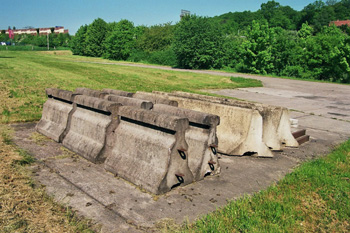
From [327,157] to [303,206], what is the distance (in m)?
2.57

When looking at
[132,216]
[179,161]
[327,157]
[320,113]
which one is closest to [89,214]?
[132,216]

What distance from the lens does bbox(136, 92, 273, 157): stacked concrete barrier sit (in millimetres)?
5680

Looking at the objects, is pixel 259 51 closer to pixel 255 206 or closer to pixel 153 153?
pixel 153 153

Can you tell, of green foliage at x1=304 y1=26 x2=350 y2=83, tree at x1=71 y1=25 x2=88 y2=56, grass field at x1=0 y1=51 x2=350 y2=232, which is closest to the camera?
grass field at x1=0 y1=51 x2=350 y2=232

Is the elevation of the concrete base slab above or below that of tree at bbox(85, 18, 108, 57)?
below

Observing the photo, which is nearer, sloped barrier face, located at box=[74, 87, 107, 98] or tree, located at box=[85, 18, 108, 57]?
sloped barrier face, located at box=[74, 87, 107, 98]

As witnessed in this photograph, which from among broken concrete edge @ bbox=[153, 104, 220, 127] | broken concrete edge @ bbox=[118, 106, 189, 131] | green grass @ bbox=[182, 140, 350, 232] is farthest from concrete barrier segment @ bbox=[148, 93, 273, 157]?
broken concrete edge @ bbox=[118, 106, 189, 131]

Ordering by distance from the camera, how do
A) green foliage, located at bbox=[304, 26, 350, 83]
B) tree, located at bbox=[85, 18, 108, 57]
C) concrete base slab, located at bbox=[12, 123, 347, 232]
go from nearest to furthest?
concrete base slab, located at bbox=[12, 123, 347, 232]
green foliage, located at bbox=[304, 26, 350, 83]
tree, located at bbox=[85, 18, 108, 57]

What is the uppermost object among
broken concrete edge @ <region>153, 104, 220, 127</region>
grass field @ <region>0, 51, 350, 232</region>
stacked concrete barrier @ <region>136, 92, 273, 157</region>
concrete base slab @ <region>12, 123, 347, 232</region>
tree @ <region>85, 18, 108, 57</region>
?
tree @ <region>85, 18, 108, 57</region>

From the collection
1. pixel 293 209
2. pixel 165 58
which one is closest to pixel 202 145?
pixel 293 209

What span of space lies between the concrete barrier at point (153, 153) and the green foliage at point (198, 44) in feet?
113

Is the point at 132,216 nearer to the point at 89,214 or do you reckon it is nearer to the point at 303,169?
the point at 89,214

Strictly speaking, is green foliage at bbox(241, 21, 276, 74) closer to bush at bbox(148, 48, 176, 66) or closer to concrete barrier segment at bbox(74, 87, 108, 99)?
bush at bbox(148, 48, 176, 66)

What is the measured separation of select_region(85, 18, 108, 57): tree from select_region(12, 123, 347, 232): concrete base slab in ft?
212
